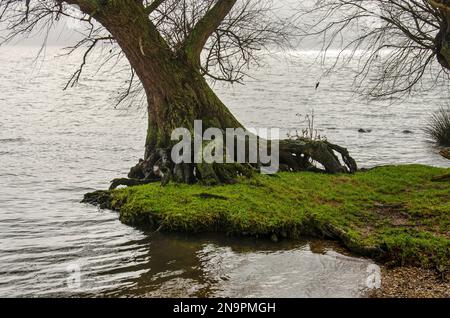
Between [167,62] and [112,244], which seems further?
[167,62]

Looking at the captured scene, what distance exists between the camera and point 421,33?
46.3 feet

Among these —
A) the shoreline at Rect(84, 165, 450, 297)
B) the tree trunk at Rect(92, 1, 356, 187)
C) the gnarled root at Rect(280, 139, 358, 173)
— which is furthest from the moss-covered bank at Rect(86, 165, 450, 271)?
the gnarled root at Rect(280, 139, 358, 173)

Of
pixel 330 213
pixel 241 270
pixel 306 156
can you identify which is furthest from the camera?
pixel 306 156

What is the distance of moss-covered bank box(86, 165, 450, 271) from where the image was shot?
9141mm

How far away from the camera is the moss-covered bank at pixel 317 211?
30.0 ft

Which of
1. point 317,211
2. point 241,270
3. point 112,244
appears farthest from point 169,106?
point 241,270

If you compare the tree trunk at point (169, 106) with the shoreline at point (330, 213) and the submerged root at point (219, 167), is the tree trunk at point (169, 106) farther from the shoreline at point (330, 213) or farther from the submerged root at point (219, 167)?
the shoreline at point (330, 213)

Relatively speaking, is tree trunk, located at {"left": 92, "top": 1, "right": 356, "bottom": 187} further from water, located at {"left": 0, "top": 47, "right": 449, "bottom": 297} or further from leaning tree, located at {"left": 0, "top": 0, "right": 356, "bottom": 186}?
water, located at {"left": 0, "top": 47, "right": 449, "bottom": 297}

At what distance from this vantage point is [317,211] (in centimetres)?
1059

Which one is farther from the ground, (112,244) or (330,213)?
(330,213)

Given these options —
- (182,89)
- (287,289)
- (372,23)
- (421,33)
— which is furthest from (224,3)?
(287,289)

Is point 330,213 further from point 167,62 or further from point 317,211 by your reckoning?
point 167,62
